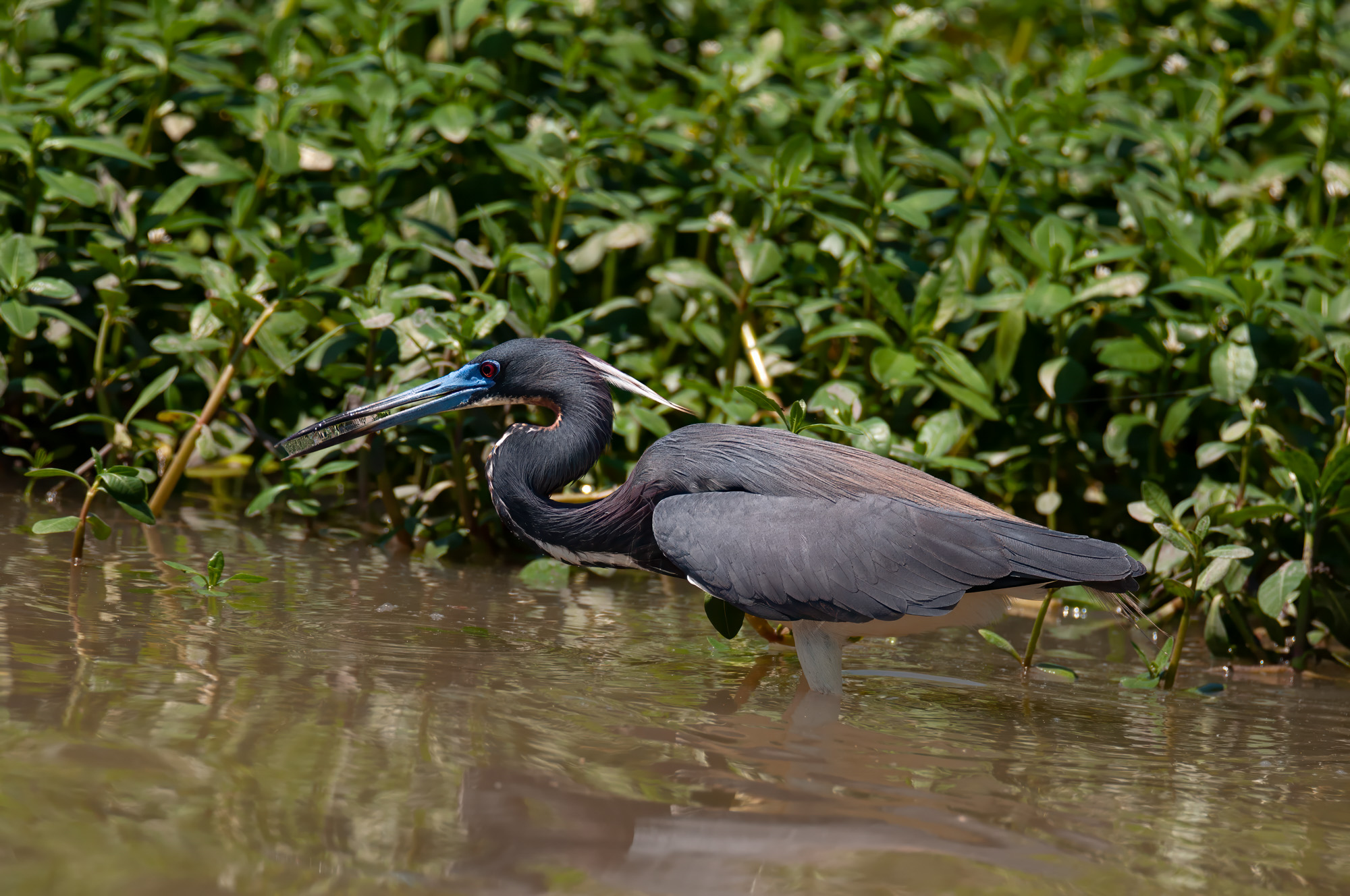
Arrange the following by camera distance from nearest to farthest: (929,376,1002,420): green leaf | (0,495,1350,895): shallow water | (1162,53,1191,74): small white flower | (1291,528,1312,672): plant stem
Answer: (0,495,1350,895): shallow water < (1291,528,1312,672): plant stem < (929,376,1002,420): green leaf < (1162,53,1191,74): small white flower

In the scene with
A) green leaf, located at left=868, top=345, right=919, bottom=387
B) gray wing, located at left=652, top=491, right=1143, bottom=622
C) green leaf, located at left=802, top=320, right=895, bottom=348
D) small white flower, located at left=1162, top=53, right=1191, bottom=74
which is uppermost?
small white flower, located at left=1162, top=53, right=1191, bottom=74

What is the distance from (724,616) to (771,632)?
46cm

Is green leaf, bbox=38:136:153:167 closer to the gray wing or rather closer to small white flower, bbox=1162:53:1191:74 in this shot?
the gray wing

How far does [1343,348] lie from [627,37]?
445 centimetres

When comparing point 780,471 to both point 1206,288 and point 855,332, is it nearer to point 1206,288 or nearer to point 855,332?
point 855,332

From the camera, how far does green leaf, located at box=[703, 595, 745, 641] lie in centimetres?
445

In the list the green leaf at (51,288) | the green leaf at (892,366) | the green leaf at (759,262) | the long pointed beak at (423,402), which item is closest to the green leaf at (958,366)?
the green leaf at (892,366)

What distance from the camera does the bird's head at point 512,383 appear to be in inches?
185

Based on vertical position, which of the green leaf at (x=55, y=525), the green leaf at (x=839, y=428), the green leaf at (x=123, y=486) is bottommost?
the green leaf at (x=55, y=525)

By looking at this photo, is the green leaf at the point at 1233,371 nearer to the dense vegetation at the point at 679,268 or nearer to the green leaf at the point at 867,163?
the dense vegetation at the point at 679,268

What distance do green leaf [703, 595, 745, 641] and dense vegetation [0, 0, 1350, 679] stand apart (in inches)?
38.1

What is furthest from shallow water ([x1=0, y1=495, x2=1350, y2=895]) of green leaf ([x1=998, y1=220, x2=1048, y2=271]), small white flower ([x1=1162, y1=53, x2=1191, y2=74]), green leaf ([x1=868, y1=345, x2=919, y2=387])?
small white flower ([x1=1162, y1=53, x2=1191, y2=74])

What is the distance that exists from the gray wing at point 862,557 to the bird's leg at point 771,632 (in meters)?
0.75

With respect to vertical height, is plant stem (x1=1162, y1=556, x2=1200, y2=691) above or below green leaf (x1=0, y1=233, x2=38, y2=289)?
below
